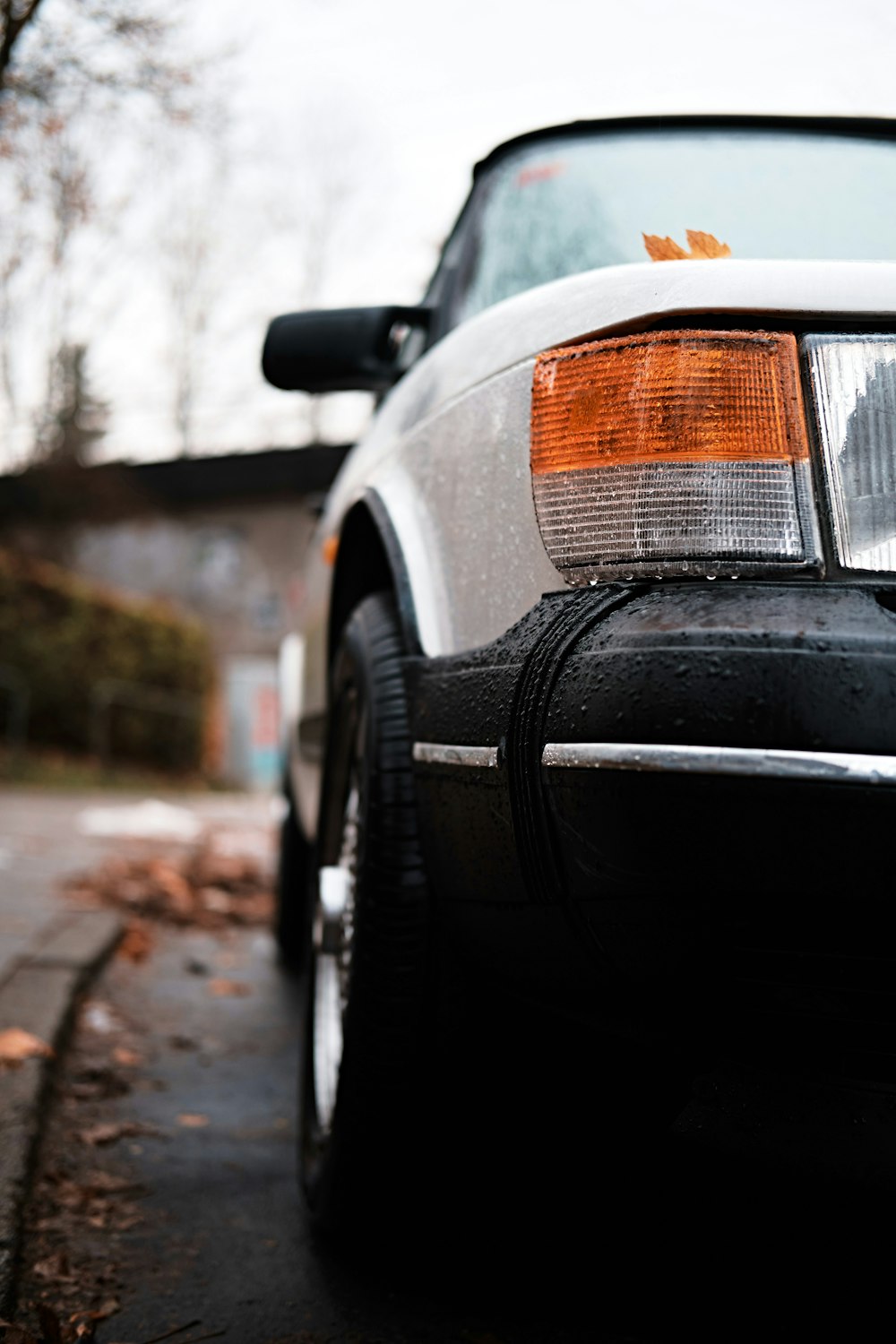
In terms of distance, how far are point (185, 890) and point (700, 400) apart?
533 cm

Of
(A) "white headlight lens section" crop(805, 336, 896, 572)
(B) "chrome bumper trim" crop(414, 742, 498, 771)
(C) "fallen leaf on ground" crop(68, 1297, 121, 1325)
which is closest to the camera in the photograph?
(A) "white headlight lens section" crop(805, 336, 896, 572)

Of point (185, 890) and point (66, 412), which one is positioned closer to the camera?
point (185, 890)

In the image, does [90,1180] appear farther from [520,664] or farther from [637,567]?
[637,567]

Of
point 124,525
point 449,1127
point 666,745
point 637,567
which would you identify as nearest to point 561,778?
point 666,745

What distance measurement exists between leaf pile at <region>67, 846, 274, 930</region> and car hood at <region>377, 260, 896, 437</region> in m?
3.60

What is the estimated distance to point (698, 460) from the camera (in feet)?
4.76

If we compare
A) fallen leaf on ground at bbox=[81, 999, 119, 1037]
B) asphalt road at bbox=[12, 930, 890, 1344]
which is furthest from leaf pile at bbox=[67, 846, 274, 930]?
asphalt road at bbox=[12, 930, 890, 1344]

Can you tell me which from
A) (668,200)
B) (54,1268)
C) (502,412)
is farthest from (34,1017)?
(668,200)

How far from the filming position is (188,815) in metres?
11.8

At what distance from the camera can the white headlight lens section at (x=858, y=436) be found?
1407 mm

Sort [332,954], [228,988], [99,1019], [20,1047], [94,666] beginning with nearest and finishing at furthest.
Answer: [332,954] < [20,1047] < [99,1019] < [228,988] < [94,666]

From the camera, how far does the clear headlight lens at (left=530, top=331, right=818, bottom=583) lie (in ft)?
4.67

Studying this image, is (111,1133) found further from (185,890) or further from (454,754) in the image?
(185,890)

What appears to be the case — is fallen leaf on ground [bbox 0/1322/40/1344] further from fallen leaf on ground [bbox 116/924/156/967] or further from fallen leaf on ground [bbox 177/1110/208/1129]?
fallen leaf on ground [bbox 116/924/156/967]
